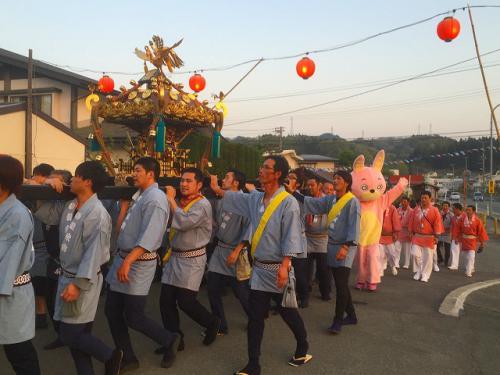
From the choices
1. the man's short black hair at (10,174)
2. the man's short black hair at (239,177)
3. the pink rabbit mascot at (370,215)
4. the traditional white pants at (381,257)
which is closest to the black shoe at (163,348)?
the man's short black hair at (239,177)

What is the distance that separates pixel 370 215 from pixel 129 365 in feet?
15.3

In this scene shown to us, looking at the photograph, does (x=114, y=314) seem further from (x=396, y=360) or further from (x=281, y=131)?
(x=281, y=131)

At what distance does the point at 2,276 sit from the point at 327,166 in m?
51.6

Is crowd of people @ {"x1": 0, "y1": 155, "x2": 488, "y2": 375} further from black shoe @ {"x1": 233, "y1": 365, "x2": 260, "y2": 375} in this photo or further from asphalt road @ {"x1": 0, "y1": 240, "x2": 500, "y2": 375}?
asphalt road @ {"x1": 0, "y1": 240, "x2": 500, "y2": 375}

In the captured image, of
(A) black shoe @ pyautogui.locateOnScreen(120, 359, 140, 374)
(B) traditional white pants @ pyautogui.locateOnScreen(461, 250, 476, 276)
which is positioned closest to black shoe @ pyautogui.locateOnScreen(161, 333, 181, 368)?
(A) black shoe @ pyautogui.locateOnScreen(120, 359, 140, 374)

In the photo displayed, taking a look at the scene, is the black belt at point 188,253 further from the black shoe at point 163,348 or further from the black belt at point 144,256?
the black shoe at point 163,348

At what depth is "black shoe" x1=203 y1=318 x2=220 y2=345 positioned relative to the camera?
4.09 meters

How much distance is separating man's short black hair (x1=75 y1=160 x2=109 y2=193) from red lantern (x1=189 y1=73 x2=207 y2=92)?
670cm

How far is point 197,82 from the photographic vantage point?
31.4ft

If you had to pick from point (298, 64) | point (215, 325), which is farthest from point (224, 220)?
point (298, 64)

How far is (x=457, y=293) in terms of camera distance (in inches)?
261

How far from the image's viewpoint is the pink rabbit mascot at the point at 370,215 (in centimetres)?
677

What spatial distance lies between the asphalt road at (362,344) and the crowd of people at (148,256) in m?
0.18

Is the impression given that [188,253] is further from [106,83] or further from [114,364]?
[106,83]
